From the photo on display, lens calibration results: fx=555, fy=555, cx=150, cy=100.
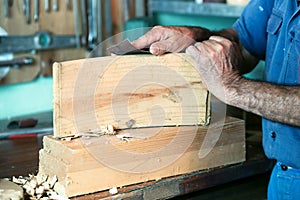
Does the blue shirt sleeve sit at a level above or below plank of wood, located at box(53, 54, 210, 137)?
above

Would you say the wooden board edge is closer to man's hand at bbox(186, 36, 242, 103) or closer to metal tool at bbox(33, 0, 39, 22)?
man's hand at bbox(186, 36, 242, 103)

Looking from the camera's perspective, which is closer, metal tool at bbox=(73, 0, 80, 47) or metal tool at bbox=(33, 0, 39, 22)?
metal tool at bbox=(33, 0, 39, 22)

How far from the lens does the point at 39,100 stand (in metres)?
2.39

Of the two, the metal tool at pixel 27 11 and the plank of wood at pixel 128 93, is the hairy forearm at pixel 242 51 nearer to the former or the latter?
the plank of wood at pixel 128 93

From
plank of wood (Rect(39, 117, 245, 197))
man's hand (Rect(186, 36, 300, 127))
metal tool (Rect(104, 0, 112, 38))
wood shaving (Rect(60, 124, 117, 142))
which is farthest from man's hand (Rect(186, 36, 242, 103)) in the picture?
metal tool (Rect(104, 0, 112, 38))

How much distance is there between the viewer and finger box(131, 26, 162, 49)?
137 centimetres

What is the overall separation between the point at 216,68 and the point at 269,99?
0.47 feet

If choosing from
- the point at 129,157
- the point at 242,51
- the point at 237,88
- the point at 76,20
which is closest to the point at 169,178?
the point at 129,157

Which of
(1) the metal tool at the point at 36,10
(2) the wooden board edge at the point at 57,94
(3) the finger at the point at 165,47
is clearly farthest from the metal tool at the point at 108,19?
(2) the wooden board edge at the point at 57,94

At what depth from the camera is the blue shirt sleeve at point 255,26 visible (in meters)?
1.54

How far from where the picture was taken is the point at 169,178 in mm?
1295

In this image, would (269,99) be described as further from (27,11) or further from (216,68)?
(27,11)

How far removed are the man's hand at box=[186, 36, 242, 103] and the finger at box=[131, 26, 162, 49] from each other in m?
0.13

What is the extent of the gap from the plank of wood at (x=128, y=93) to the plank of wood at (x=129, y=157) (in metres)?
0.03
